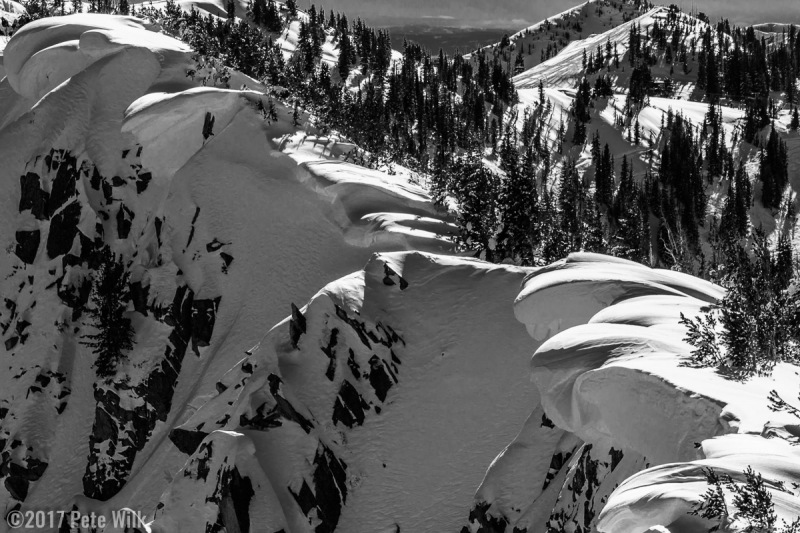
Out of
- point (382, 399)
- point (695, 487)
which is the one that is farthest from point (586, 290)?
point (695, 487)

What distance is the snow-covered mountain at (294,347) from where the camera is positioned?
67.3ft

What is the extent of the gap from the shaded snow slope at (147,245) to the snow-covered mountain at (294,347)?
0.17m

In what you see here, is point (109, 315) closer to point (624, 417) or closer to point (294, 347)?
point (294, 347)

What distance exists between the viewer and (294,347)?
3625cm

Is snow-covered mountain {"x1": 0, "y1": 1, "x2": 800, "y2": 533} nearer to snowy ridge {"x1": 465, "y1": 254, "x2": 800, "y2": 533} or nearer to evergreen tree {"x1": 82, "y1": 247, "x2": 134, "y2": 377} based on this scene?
snowy ridge {"x1": 465, "y1": 254, "x2": 800, "y2": 533}

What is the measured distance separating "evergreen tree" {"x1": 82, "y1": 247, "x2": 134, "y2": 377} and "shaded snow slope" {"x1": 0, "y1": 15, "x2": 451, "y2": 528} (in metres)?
0.66

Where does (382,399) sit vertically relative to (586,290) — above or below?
below

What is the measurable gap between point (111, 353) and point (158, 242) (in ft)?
28.1

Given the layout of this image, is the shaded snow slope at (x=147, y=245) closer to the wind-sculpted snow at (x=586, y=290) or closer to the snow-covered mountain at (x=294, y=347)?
the snow-covered mountain at (x=294, y=347)

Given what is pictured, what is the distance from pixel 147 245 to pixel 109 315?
6124mm

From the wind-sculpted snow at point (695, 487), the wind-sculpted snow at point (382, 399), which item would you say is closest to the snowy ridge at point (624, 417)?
the wind-sculpted snow at point (695, 487)

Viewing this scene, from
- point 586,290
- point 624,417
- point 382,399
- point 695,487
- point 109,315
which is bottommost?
point 109,315

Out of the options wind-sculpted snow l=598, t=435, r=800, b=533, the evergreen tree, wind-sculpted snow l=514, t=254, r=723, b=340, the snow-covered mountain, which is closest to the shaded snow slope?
the snow-covered mountain

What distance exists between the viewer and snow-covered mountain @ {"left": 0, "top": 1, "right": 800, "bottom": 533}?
20516 mm
